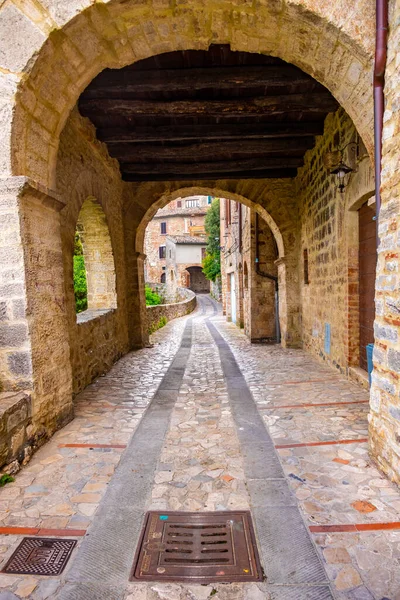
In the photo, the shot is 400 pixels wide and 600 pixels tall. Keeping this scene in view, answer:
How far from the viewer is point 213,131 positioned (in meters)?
5.49

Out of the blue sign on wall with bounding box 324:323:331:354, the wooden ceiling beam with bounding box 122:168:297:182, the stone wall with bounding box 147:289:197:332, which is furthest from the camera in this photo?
the stone wall with bounding box 147:289:197:332

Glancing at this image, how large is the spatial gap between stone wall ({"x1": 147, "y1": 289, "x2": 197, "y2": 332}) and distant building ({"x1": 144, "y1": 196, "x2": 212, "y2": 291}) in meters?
9.54

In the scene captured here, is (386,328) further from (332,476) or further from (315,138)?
(315,138)

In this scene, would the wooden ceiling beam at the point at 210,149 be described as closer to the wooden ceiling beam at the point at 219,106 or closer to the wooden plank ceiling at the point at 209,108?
the wooden plank ceiling at the point at 209,108

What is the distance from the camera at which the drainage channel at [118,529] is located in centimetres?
162

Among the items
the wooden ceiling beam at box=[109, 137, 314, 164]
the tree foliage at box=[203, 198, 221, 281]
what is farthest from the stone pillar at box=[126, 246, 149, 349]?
the tree foliage at box=[203, 198, 221, 281]

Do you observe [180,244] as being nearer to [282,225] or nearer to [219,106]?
[282,225]

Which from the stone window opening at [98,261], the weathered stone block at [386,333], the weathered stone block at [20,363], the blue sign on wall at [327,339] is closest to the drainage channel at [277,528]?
the weathered stone block at [386,333]

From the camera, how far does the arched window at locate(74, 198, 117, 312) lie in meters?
6.60

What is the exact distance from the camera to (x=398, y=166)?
222 cm

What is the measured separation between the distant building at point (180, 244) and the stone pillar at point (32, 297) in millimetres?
29964

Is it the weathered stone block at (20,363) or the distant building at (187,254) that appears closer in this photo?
the weathered stone block at (20,363)

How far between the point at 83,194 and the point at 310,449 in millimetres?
4594

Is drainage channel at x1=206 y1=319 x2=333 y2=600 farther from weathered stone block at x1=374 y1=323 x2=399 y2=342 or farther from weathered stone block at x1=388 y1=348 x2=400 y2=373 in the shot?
weathered stone block at x1=374 y1=323 x2=399 y2=342
